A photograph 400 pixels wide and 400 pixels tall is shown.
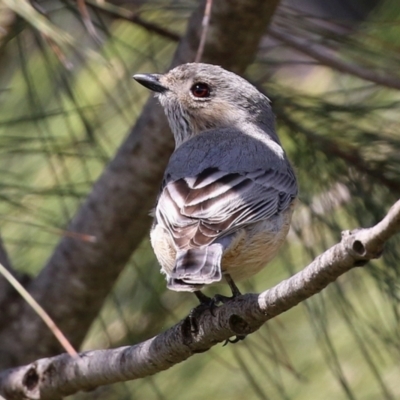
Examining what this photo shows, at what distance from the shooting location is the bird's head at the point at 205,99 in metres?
3.86

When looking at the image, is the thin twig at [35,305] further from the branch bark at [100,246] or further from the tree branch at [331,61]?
the tree branch at [331,61]

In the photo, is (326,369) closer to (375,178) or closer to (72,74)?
(375,178)

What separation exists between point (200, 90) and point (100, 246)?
91 cm

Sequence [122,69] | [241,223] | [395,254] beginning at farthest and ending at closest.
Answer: [122,69]
[395,254]
[241,223]

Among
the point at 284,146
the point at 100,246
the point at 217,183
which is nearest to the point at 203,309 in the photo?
the point at 217,183

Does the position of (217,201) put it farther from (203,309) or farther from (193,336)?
(193,336)

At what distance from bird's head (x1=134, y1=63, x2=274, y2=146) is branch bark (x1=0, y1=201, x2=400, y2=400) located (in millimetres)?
1219

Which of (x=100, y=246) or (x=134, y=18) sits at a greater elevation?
(x=134, y=18)

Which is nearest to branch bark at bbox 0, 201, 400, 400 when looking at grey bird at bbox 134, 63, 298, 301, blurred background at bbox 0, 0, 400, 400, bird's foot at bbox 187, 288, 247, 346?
bird's foot at bbox 187, 288, 247, 346

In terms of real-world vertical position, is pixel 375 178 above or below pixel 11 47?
above

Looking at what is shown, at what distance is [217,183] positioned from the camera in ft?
10.5

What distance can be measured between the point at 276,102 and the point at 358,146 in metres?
0.51

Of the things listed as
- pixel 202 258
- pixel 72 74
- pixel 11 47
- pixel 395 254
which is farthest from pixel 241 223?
pixel 11 47

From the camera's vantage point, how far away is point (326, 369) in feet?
14.3
